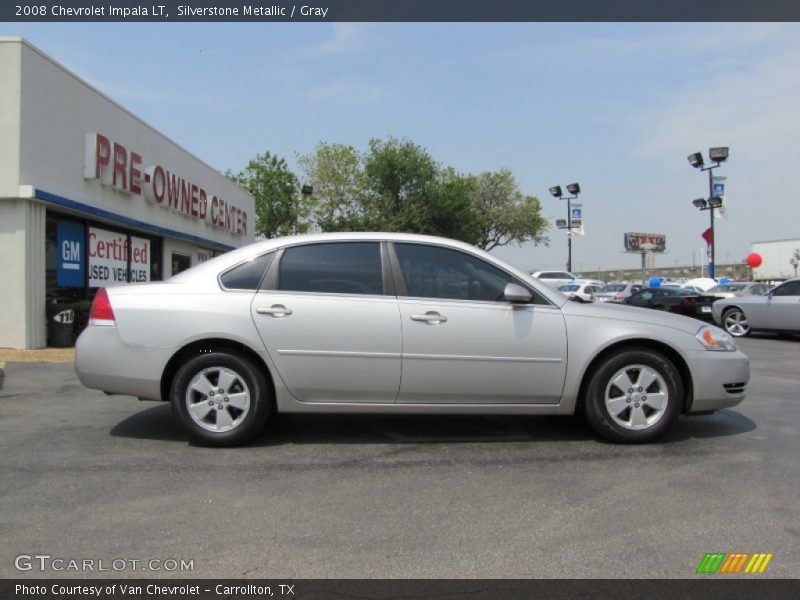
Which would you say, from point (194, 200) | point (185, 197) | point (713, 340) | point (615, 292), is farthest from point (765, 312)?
point (615, 292)

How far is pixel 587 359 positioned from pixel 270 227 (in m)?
38.6

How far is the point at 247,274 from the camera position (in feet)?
16.4

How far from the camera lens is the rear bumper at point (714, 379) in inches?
195

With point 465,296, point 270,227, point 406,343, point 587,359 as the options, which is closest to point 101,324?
point 406,343

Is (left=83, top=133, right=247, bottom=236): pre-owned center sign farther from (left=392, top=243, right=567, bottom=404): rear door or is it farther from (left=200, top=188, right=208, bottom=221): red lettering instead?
(left=392, top=243, right=567, bottom=404): rear door

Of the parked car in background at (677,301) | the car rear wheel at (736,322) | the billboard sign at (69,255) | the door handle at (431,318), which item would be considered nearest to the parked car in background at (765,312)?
the car rear wheel at (736,322)

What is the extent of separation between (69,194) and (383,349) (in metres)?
10.1

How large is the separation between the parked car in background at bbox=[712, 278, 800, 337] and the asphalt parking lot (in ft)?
31.2

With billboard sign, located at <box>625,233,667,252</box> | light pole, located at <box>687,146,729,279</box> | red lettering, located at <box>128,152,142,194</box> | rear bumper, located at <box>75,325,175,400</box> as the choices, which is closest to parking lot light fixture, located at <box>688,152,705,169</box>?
light pole, located at <box>687,146,729,279</box>

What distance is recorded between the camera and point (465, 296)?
4.99 metres

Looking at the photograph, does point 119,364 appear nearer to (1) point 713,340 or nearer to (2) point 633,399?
(2) point 633,399

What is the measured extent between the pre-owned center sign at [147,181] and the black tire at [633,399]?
38.1 feet

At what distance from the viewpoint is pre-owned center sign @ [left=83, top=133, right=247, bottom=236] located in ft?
43.4
